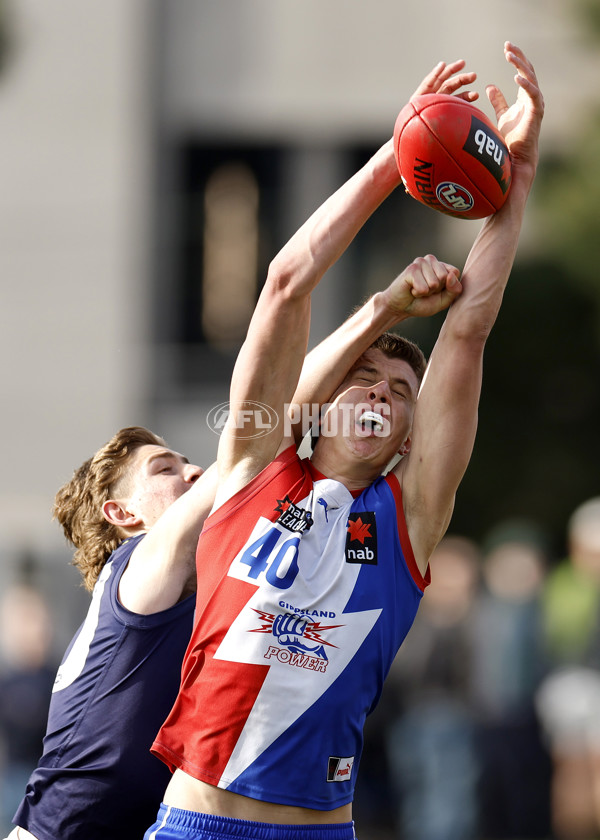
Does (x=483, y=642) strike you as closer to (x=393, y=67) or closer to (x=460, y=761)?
(x=460, y=761)

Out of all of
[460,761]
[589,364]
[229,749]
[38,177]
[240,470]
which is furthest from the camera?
[589,364]

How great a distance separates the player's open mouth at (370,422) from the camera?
405 centimetres


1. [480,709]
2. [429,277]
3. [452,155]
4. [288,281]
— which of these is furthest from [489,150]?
[480,709]

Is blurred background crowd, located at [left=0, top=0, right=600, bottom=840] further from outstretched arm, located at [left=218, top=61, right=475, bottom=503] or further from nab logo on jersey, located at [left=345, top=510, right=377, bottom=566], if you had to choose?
nab logo on jersey, located at [left=345, top=510, right=377, bottom=566]

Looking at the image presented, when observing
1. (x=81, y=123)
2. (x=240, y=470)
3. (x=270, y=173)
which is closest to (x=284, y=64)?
(x=270, y=173)

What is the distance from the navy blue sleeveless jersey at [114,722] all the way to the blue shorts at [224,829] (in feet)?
2.05

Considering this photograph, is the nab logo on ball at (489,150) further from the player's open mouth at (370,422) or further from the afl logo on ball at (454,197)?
the player's open mouth at (370,422)

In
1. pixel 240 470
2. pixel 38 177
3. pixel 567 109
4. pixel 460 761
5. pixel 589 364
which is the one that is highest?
pixel 567 109

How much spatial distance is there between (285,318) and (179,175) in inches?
529

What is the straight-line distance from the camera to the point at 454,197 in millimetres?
3998

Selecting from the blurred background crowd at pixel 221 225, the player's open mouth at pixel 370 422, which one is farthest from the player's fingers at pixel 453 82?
the blurred background crowd at pixel 221 225

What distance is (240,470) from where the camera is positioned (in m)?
4.03

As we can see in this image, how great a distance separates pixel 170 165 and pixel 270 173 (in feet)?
4.54

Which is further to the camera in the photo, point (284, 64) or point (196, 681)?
point (284, 64)
